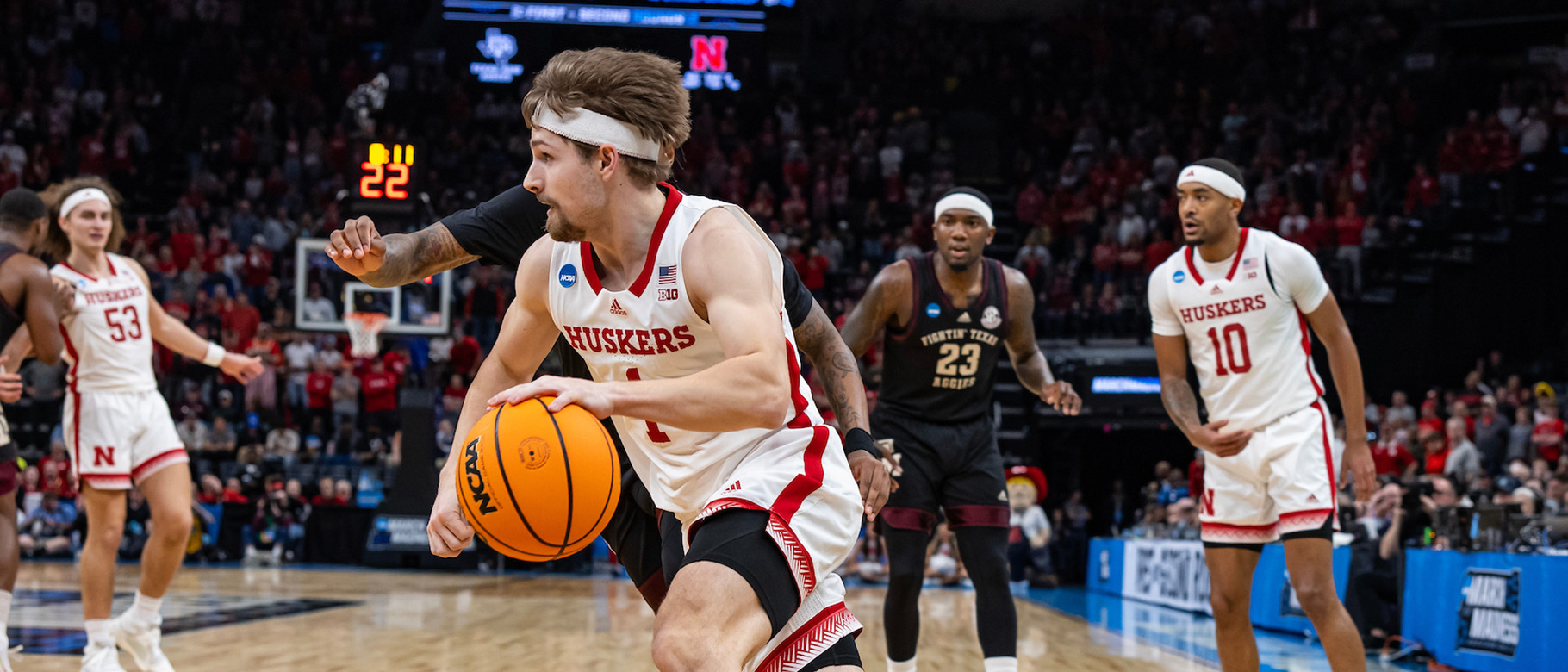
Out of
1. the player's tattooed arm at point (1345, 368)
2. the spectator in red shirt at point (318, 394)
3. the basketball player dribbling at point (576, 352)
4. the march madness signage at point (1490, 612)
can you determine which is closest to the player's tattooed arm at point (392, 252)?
the basketball player dribbling at point (576, 352)

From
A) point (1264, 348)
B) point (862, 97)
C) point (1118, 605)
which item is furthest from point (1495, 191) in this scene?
point (1264, 348)

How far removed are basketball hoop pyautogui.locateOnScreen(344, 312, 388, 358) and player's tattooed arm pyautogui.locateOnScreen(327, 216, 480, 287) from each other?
9570mm

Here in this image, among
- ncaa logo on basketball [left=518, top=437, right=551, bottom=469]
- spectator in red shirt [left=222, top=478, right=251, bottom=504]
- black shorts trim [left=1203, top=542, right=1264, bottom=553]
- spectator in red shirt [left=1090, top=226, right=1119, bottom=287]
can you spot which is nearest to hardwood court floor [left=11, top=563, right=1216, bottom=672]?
black shorts trim [left=1203, top=542, right=1264, bottom=553]

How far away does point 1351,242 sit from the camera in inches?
705

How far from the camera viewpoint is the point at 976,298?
571 centimetres

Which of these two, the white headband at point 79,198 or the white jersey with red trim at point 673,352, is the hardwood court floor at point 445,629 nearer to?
the white headband at point 79,198

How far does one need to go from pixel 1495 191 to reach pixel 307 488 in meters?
15.8

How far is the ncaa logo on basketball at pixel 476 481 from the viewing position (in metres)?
2.72

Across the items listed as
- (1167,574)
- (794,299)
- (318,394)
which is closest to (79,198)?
(794,299)

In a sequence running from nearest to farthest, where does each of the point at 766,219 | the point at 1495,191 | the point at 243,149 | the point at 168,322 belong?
the point at 168,322
the point at 1495,191
the point at 766,219
the point at 243,149

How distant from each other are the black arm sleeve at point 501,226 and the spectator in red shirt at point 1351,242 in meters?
15.2

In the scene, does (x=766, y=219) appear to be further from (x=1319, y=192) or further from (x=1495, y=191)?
(x=1495, y=191)

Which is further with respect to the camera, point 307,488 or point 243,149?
point 243,149

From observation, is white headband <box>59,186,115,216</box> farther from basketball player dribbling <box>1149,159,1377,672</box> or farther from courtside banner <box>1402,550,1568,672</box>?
courtside banner <box>1402,550,1568,672</box>
